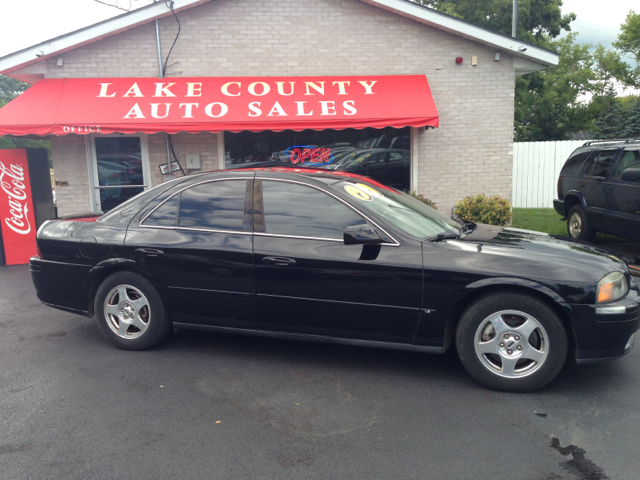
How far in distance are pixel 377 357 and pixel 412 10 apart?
7621 millimetres

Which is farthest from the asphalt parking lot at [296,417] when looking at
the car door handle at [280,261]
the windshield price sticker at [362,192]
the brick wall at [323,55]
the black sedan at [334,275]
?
the brick wall at [323,55]

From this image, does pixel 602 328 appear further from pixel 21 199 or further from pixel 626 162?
pixel 21 199

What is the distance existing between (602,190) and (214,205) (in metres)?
7.15

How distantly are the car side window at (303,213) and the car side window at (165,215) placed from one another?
84 cm

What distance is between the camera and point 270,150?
33.8 ft

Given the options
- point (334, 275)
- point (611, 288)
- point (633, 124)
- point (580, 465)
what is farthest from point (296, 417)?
point (633, 124)

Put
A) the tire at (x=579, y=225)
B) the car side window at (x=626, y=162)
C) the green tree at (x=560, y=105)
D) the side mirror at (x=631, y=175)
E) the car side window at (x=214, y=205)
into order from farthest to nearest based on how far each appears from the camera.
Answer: the green tree at (x=560, y=105)
the tire at (x=579, y=225)
the car side window at (x=626, y=162)
the side mirror at (x=631, y=175)
the car side window at (x=214, y=205)

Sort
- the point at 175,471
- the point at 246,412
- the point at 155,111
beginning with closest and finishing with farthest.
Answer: the point at 175,471 < the point at 246,412 < the point at 155,111

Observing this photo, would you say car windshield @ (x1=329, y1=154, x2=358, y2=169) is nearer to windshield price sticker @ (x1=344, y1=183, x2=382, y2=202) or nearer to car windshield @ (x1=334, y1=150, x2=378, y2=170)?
car windshield @ (x1=334, y1=150, x2=378, y2=170)

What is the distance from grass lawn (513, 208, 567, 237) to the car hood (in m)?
6.98

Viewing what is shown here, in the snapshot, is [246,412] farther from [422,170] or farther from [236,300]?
Answer: [422,170]

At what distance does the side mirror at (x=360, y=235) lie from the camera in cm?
382

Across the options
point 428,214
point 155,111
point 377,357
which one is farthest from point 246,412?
point 155,111

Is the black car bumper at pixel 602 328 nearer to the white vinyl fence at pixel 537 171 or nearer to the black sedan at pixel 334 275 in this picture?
the black sedan at pixel 334 275
